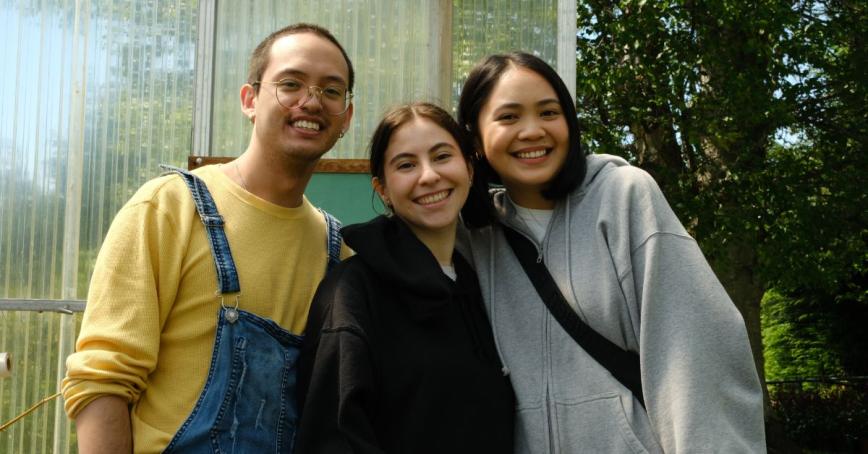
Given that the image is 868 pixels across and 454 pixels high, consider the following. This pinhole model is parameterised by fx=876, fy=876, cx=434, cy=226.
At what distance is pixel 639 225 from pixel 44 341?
11.9 feet

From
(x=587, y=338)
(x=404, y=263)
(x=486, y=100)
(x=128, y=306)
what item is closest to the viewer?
(x=128, y=306)

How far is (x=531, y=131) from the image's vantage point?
243cm

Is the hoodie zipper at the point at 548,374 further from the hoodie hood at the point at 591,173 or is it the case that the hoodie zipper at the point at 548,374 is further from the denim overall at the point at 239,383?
the denim overall at the point at 239,383

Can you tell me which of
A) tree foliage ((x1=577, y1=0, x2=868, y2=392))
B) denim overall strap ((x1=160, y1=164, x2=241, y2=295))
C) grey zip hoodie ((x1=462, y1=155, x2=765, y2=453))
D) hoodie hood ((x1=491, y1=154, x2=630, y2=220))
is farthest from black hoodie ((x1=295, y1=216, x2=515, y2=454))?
tree foliage ((x1=577, y1=0, x2=868, y2=392))

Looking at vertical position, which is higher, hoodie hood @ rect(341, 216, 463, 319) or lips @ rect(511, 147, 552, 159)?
lips @ rect(511, 147, 552, 159)

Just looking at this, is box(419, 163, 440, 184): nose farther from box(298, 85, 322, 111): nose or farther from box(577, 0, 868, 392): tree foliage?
box(577, 0, 868, 392): tree foliage

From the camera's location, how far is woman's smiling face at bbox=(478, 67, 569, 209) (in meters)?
2.44

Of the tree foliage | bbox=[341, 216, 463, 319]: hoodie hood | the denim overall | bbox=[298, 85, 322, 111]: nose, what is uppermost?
the tree foliage

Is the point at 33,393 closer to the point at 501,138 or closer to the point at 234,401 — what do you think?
the point at 234,401

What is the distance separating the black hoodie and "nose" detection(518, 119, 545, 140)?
42 centimetres

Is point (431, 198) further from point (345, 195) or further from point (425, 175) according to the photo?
point (345, 195)

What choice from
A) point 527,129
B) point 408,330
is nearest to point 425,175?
point 527,129

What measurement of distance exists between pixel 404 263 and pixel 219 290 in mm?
476

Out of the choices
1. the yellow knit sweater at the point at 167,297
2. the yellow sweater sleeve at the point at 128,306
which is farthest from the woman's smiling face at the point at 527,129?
the yellow sweater sleeve at the point at 128,306
